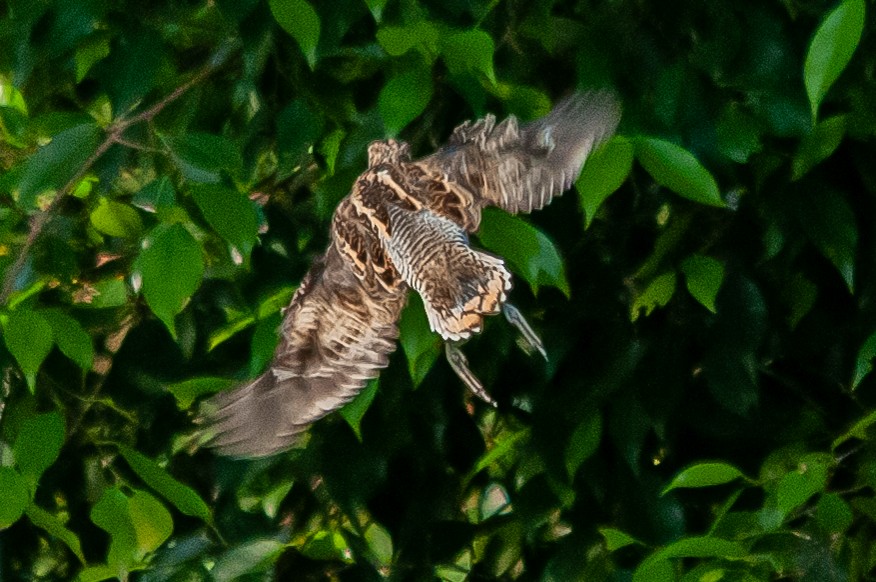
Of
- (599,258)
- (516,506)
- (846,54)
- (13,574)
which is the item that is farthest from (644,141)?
(13,574)

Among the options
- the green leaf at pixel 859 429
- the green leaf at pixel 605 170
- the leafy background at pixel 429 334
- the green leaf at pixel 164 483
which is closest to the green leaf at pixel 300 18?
the leafy background at pixel 429 334

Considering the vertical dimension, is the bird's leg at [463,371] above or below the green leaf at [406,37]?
below

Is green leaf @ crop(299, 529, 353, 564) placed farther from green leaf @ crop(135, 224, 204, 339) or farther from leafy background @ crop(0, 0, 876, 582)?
green leaf @ crop(135, 224, 204, 339)

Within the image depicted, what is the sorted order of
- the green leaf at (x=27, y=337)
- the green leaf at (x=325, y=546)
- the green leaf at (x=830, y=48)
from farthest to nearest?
1. the green leaf at (x=325, y=546)
2. the green leaf at (x=27, y=337)
3. the green leaf at (x=830, y=48)

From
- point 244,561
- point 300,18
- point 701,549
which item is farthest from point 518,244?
point 244,561

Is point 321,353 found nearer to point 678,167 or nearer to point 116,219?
point 678,167

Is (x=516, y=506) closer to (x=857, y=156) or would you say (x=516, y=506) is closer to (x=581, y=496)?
(x=581, y=496)

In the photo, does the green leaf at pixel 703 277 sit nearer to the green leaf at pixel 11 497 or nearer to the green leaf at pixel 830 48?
the green leaf at pixel 830 48

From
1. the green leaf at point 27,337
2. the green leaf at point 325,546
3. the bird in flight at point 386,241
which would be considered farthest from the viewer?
the green leaf at point 325,546

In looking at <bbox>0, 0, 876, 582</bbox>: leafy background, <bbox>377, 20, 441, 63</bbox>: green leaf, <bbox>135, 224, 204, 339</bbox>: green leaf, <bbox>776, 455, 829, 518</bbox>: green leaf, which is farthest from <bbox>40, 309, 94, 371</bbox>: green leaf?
<bbox>776, 455, 829, 518</bbox>: green leaf
